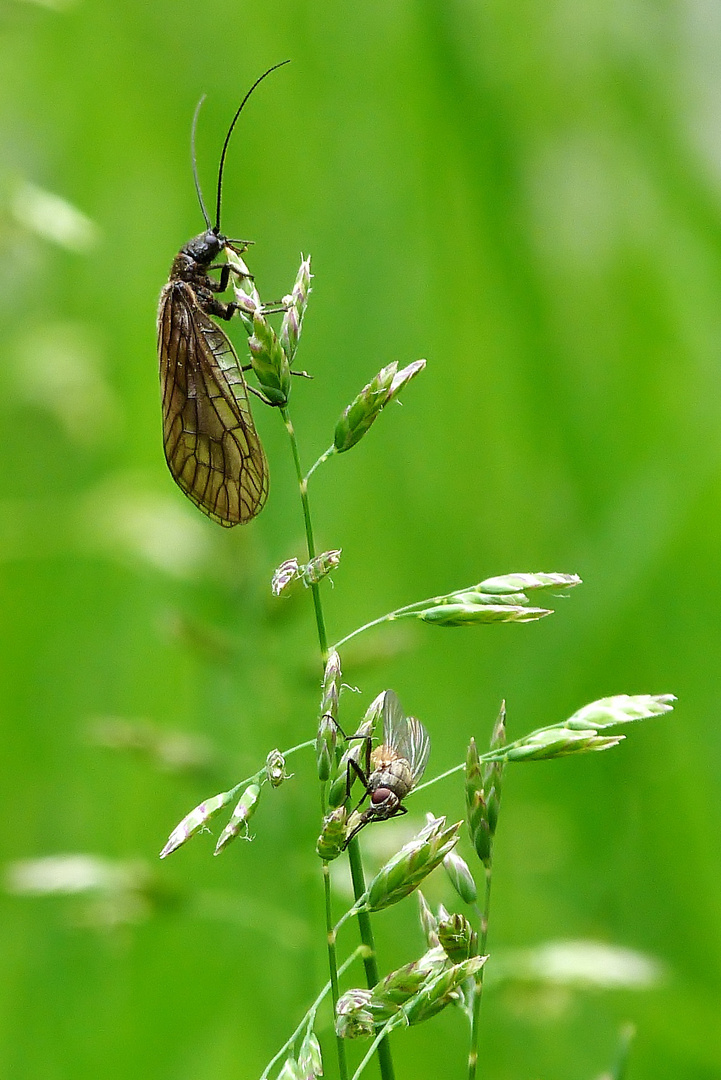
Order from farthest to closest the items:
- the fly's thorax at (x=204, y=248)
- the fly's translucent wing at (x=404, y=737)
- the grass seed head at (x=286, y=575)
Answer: the fly's thorax at (x=204, y=248) → the fly's translucent wing at (x=404, y=737) → the grass seed head at (x=286, y=575)

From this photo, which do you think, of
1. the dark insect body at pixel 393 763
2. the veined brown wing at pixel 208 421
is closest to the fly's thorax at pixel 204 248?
the veined brown wing at pixel 208 421

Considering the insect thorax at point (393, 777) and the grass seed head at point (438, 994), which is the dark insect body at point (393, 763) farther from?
the grass seed head at point (438, 994)

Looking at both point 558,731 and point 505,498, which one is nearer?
point 558,731

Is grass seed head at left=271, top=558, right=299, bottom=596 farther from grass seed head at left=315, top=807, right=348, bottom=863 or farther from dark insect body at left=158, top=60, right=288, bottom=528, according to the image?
dark insect body at left=158, top=60, right=288, bottom=528

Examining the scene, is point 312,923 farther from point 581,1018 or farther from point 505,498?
point 505,498

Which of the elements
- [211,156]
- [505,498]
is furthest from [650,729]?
[211,156]
